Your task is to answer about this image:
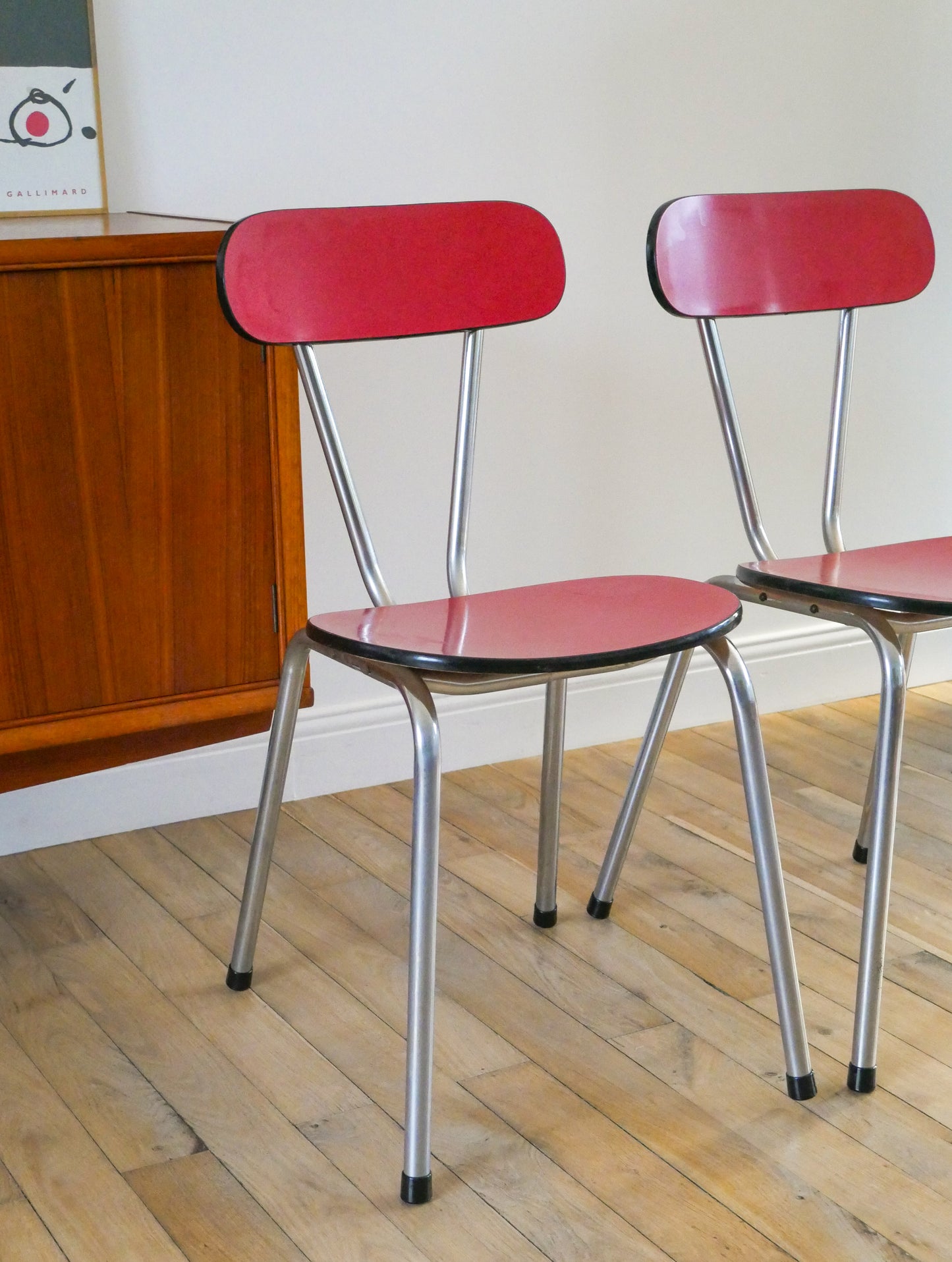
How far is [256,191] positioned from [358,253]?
0.50 m

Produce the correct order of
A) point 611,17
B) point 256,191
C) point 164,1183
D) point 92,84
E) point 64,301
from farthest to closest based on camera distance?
point 611,17 → point 256,191 → point 92,84 → point 64,301 → point 164,1183

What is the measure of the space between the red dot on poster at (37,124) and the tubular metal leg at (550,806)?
2.74 feet

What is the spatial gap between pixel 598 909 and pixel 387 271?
29.7 inches

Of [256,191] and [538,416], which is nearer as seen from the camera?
[256,191]

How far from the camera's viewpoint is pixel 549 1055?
1.34 m

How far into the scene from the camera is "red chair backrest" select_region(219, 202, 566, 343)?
50.2 inches

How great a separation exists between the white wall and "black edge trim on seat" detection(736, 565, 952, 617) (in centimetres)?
69

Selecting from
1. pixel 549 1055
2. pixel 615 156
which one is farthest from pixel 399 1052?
pixel 615 156

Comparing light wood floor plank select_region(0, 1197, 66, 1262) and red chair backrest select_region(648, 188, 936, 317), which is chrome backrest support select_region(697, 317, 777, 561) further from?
light wood floor plank select_region(0, 1197, 66, 1262)

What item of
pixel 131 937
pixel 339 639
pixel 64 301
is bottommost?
pixel 131 937

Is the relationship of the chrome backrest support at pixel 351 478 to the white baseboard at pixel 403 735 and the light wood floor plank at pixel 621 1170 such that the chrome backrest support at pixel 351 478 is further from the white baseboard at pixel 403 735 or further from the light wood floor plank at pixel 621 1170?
the white baseboard at pixel 403 735

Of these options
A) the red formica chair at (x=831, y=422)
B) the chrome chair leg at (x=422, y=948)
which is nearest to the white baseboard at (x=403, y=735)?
the red formica chair at (x=831, y=422)

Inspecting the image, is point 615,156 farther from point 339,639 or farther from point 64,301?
point 339,639

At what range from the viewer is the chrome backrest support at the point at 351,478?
1327mm
